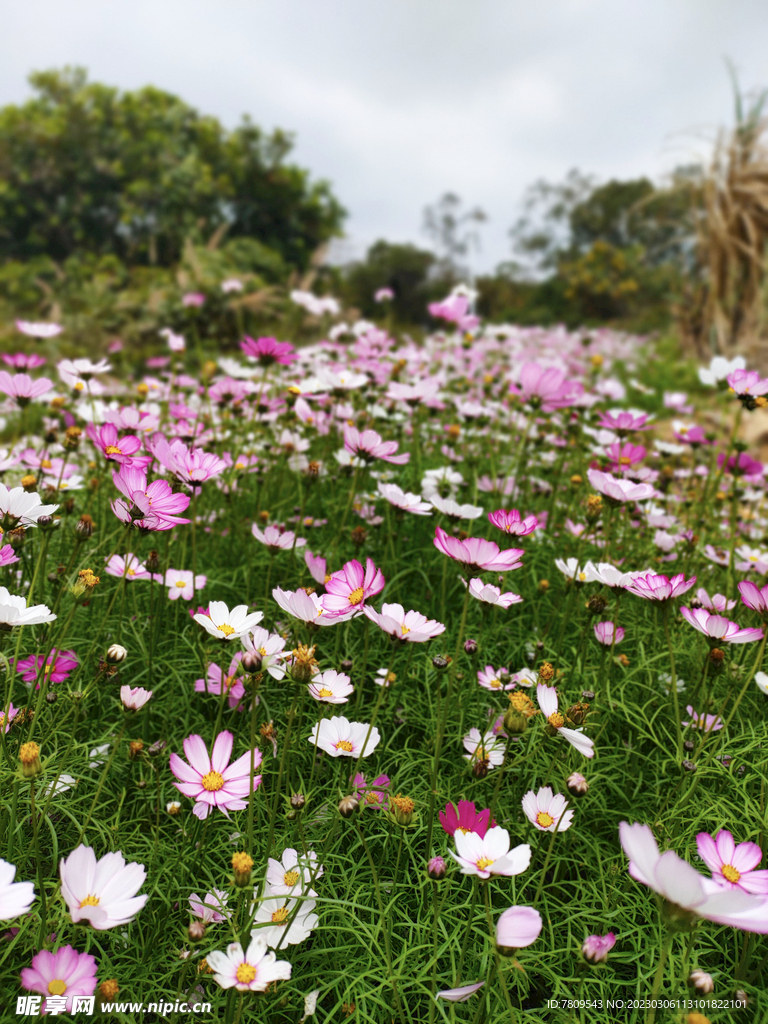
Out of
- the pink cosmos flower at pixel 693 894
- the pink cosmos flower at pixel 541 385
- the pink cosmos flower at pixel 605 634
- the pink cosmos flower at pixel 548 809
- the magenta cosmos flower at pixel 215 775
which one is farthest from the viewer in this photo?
the pink cosmos flower at pixel 541 385

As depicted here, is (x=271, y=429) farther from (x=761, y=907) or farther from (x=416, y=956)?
(x=761, y=907)

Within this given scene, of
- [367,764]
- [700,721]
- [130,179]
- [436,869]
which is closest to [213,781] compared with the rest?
[436,869]

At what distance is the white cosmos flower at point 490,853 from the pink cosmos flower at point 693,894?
13 centimetres

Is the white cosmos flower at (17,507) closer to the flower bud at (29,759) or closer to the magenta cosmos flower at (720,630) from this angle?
the flower bud at (29,759)

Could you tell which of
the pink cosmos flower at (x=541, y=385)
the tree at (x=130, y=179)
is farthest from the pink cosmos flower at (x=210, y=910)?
the tree at (x=130, y=179)

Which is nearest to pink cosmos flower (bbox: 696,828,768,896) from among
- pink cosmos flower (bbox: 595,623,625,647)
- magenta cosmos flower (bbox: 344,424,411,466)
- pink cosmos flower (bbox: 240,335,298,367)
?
pink cosmos flower (bbox: 595,623,625,647)

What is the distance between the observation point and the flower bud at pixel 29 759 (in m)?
0.59

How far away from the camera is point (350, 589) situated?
0.80 meters

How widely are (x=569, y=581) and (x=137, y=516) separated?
0.79m

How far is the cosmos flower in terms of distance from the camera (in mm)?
555

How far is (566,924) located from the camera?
0.84 meters

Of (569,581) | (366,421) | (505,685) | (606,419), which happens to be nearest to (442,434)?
(366,421)

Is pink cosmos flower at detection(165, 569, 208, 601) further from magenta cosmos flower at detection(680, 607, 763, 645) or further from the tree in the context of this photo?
the tree

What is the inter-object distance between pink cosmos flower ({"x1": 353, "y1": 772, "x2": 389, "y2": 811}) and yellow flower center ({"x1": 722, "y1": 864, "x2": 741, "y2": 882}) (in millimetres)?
394
